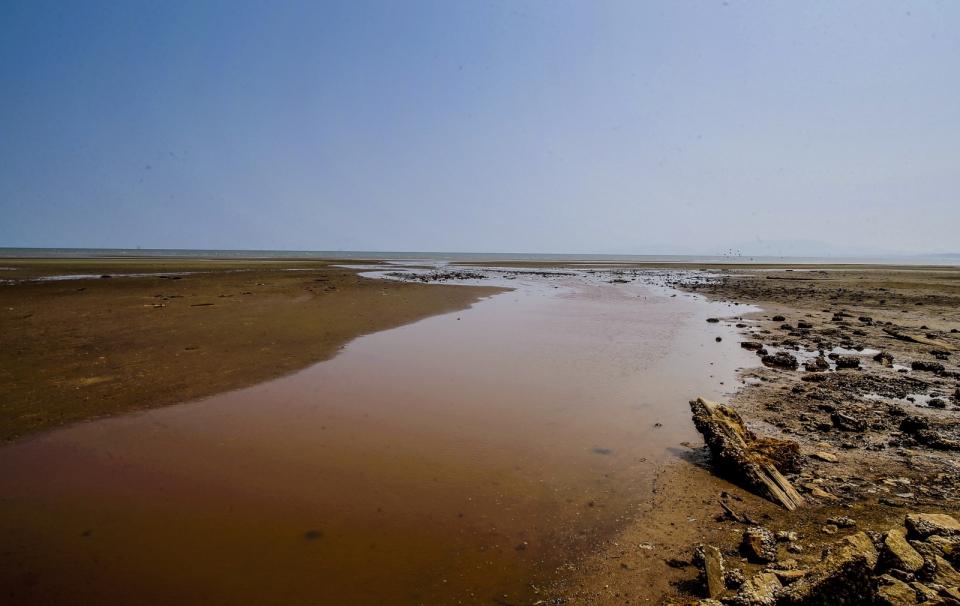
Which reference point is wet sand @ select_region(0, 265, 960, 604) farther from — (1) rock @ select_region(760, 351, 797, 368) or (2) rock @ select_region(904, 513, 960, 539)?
(1) rock @ select_region(760, 351, 797, 368)

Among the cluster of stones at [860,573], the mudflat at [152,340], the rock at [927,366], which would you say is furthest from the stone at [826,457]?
the mudflat at [152,340]

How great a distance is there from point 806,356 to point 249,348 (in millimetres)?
16372

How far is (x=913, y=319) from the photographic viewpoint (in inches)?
713

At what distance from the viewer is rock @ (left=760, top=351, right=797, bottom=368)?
1094 centimetres

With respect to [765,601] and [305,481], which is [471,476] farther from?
[765,601]

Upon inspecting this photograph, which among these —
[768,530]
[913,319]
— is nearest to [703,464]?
[768,530]

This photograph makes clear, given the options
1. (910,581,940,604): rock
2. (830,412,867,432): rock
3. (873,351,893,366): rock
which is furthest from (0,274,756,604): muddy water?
(873,351,893,366): rock

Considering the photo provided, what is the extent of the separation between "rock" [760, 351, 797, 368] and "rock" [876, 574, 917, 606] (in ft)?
30.9

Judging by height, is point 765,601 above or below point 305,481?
above

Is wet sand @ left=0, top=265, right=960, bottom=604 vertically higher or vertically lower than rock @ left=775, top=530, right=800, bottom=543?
lower

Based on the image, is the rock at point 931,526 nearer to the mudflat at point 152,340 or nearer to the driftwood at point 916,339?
the mudflat at point 152,340

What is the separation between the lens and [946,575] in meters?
3.05

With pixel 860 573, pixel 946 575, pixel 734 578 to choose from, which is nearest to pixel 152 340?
pixel 734 578

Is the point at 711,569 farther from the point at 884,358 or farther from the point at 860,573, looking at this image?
the point at 884,358
